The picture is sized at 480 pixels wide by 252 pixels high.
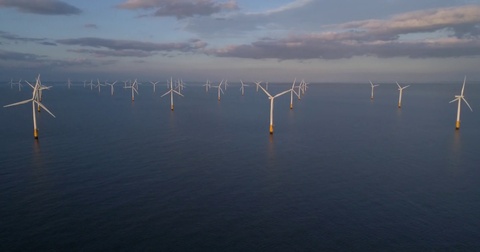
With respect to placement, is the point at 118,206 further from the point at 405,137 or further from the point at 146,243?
the point at 405,137

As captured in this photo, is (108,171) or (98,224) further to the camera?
(108,171)

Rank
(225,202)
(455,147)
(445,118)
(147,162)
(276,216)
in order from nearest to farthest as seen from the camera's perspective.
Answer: (276,216)
(225,202)
(147,162)
(455,147)
(445,118)

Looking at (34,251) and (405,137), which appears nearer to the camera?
(34,251)

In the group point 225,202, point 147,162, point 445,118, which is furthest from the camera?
point 445,118

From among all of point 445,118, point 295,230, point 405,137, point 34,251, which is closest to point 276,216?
point 295,230

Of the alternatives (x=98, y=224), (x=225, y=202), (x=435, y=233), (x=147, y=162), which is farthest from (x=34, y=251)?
(x=435, y=233)

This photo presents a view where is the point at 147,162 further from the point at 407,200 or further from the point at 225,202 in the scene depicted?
the point at 407,200
